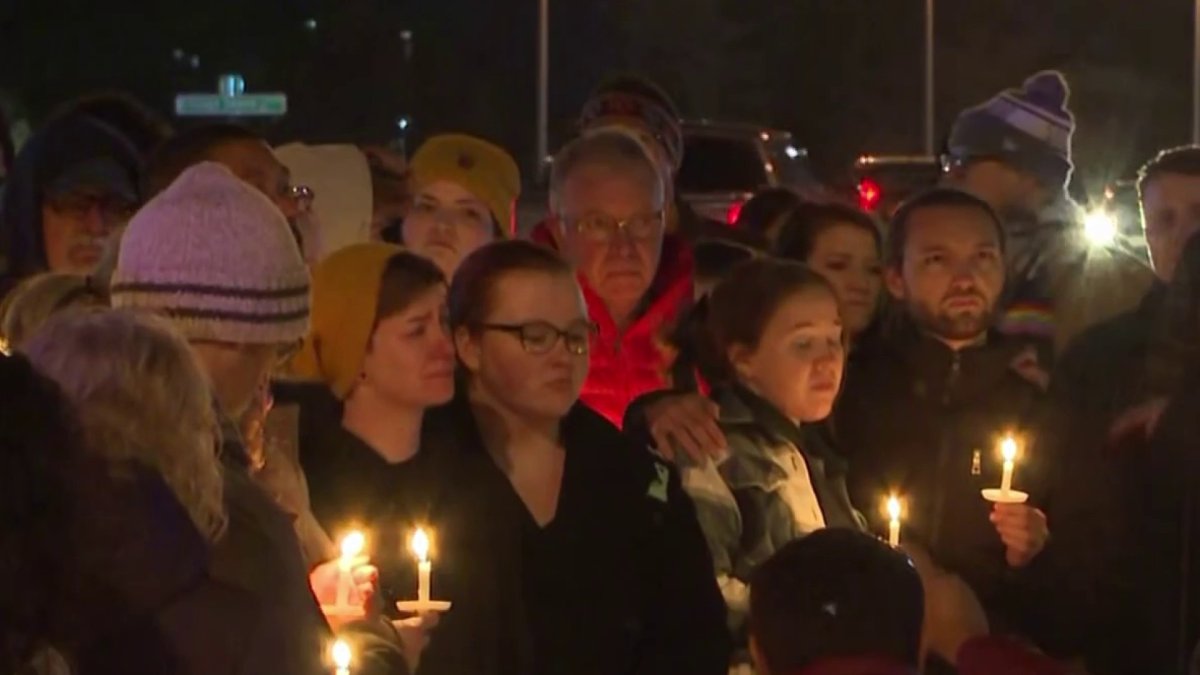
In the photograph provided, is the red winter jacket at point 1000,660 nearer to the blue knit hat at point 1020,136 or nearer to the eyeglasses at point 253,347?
the eyeglasses at point 253,347

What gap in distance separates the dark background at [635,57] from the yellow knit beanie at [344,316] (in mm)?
24811

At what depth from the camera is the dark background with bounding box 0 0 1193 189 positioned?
30.1 metres

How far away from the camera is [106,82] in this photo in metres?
31.0

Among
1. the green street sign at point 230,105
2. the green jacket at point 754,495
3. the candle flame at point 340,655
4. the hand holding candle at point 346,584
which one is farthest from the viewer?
the green street sign at point 230,105

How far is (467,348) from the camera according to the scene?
3881 millimetres

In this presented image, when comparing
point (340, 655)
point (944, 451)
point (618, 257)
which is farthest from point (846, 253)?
point (340, 655)

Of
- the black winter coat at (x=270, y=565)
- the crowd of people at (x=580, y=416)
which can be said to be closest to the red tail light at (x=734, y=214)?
the crowd of people at (x=580, y=416)

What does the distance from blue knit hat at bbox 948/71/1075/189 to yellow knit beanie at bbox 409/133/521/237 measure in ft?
4.78

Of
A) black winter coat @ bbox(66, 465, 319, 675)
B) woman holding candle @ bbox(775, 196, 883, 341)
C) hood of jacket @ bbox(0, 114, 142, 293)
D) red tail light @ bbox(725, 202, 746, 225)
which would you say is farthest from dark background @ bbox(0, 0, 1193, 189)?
black winter coat @ bbox(66, 465, 319, 675)

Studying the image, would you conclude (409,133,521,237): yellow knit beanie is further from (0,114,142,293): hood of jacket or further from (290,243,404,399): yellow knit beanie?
(290,243,404,399): yellow knit beanie

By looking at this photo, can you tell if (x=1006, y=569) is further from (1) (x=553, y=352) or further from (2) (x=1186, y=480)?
(1) (x=553, y=352)

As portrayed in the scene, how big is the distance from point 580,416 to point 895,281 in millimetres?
1204

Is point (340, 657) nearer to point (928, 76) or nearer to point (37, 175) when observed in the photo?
point (37, 175)

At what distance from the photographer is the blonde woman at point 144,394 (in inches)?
97.0
